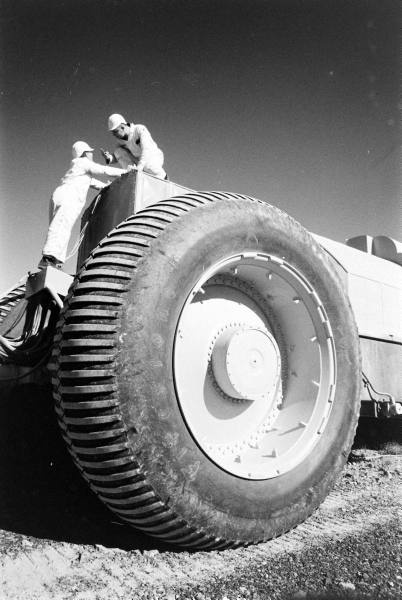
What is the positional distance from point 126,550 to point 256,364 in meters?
0.84

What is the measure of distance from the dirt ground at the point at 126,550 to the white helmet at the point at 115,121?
219cm

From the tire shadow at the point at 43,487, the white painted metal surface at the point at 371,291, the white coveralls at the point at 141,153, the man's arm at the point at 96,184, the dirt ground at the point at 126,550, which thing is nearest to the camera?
the dirt ground at the point at 126,550

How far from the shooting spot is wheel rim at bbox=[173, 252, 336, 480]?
1903 millimetres

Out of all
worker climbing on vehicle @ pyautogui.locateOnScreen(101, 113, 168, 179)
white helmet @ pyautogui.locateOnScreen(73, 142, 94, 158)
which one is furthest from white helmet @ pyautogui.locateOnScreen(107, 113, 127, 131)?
white helmet @ pyautogui.locateOnScreen(73, 142, 94, 158)

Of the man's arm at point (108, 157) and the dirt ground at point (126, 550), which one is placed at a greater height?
the man's arm at point (108, 157)

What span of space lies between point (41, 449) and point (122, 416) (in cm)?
126

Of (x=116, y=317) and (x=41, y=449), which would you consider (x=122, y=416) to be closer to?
(x=116, y=317)

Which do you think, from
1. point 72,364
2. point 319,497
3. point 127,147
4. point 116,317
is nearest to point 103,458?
point 72,364

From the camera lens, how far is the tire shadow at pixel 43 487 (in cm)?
185

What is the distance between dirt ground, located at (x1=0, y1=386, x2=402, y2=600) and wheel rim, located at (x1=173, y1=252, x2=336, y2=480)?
327 millimetres

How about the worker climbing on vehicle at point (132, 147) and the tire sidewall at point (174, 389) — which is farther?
the worker climbing on vehicle at point (132, 147)

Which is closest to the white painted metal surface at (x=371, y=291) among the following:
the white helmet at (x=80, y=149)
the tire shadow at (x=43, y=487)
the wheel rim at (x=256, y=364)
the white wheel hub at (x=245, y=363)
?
the wheel rim at (x=256, y=364)

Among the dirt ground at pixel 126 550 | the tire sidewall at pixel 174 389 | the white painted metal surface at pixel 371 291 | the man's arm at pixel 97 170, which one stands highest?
the man's arm at pixel 97 170

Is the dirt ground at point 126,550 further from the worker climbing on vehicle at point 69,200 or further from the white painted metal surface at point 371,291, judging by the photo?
the white painted metal surface at point 371,291
